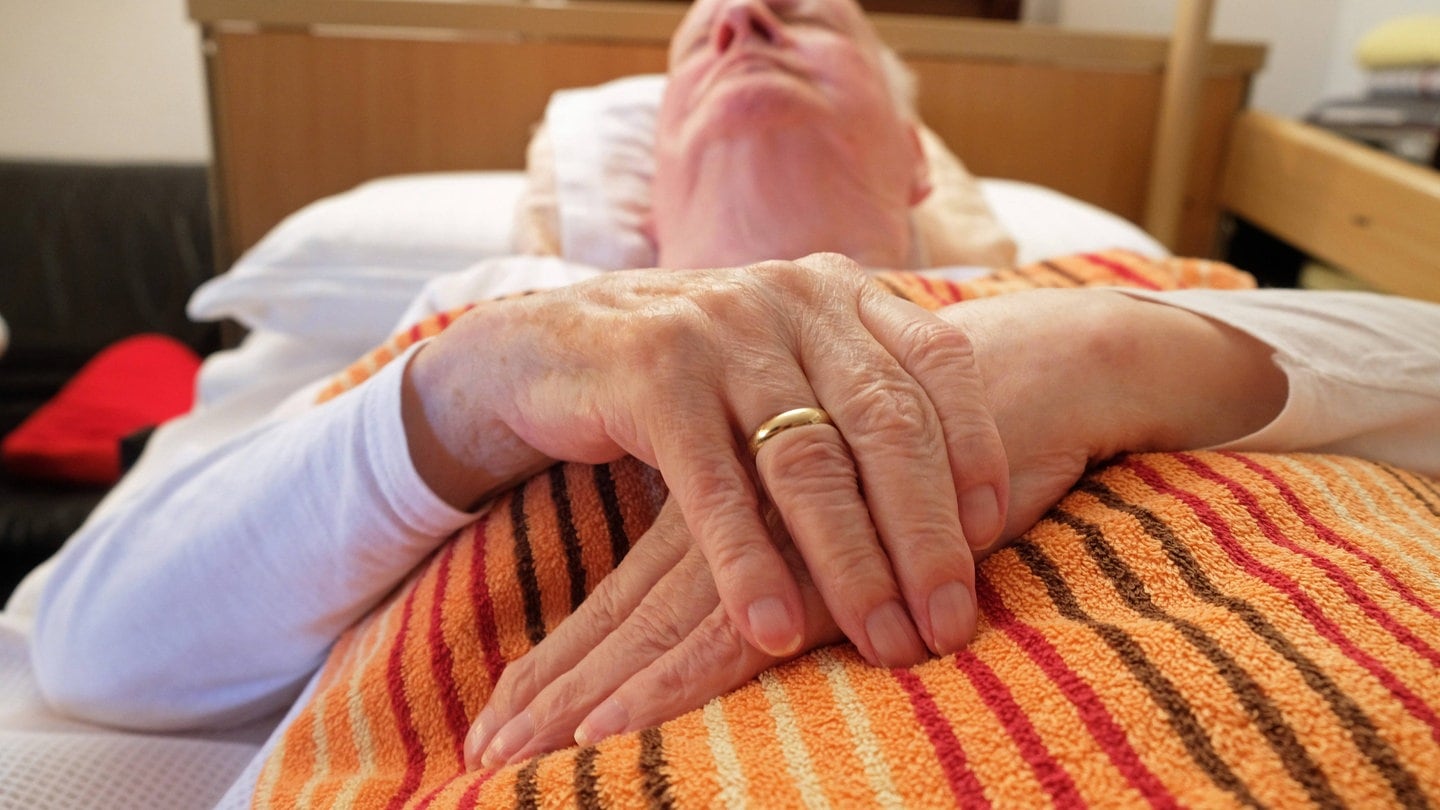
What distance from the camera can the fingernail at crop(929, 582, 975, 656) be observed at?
442mm

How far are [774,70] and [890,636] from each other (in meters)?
0.72

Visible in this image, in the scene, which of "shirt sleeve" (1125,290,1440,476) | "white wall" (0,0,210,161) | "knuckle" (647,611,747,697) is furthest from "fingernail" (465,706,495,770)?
"white wall" (0,0,210,161)

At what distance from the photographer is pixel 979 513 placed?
464 mm

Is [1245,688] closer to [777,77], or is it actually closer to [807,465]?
[807,465]

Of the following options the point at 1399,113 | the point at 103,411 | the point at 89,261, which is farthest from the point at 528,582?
the point at 89,261

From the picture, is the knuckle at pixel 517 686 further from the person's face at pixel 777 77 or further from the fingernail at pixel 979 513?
the person's face at pixel 777 77

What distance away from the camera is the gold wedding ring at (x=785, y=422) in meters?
0.46

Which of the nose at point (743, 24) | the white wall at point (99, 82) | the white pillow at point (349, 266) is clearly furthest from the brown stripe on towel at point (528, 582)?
the white wall at point (99, 82)

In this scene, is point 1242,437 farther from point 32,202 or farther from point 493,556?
point 32,202

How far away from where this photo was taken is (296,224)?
1.44 m

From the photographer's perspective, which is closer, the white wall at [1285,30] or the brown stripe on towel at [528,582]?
the brown stripe on towel at [528,582]

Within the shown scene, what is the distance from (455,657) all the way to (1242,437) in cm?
49

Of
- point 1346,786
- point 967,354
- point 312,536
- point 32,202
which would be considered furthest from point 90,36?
point 1346,786

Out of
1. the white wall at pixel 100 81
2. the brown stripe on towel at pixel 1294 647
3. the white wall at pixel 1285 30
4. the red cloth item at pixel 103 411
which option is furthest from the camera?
the white wall at pixel 100 81
